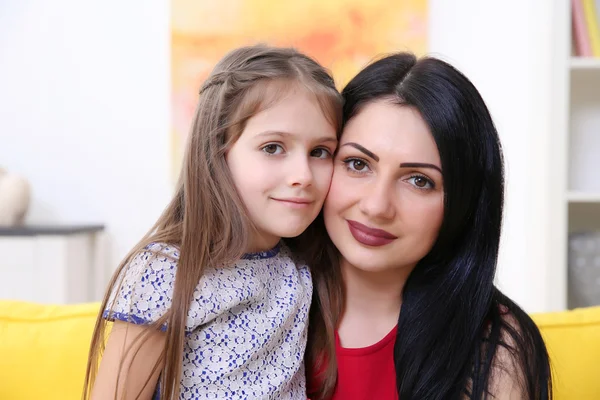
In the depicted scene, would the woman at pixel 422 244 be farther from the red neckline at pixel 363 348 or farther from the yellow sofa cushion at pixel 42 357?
the yellow sofa cushion at pixel 42 357

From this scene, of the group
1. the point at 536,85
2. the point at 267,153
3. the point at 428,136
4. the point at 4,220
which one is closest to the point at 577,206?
the point at 536,85

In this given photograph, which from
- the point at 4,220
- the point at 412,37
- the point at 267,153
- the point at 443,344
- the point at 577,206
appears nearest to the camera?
the point at 267,153

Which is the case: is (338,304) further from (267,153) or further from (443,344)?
(267,153)

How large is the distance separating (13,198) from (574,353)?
2227 mm

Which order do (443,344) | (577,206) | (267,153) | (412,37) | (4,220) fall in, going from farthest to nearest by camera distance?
(412,37) < (4,220) < (577,206) < (443,344) < (267,153)

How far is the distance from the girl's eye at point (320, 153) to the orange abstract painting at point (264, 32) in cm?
179

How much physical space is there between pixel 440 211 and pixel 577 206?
1.52 meters

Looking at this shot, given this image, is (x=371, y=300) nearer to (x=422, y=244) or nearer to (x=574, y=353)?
(x=422, y=244)

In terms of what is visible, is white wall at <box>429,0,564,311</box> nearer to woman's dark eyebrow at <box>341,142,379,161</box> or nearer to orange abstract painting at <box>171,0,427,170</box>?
orange abstract painting at <box>171,0,427,170</box>

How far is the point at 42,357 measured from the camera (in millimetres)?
1363

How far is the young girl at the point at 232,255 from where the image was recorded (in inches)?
40.2

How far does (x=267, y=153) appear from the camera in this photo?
114 centimetres

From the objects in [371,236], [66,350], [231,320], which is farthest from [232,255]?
[66,350]

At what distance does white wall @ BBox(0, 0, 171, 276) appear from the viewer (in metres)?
3.01
